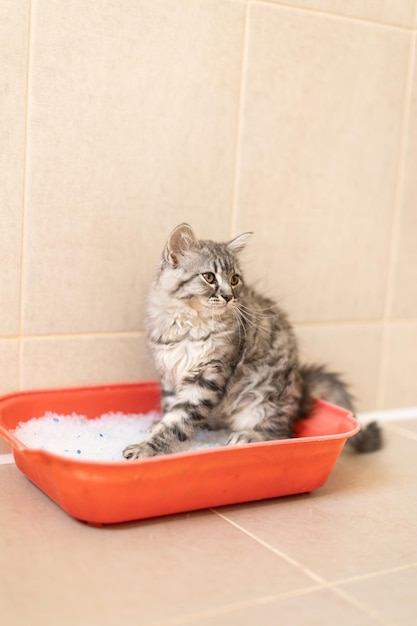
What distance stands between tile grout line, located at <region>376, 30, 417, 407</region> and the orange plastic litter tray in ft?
1.48

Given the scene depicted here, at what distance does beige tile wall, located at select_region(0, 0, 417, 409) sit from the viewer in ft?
4.85

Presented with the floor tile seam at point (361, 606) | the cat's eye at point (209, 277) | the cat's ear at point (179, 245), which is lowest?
the floor tile seam at point (361, 606)

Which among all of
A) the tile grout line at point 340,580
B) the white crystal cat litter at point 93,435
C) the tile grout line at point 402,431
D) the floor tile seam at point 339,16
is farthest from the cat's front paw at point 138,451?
the floor tile seam at point 339,16

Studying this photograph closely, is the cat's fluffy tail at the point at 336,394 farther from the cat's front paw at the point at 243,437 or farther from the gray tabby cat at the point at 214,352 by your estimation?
the cat's front paw at the point at 243,437

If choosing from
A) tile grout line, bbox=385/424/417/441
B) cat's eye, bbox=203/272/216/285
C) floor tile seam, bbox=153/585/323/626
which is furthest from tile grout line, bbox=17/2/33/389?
tile grout line, bbox=385/424/417/441

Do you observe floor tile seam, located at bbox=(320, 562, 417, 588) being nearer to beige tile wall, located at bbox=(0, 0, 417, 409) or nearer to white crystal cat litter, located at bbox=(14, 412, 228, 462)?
white crystal cat litter, located at bbox=(14, 412, 228, 462)

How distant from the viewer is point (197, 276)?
1526 mm

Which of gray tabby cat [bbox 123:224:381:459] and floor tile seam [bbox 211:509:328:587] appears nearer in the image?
floor tile seam [bbox 211:509:328:587]

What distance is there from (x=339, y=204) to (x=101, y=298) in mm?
650

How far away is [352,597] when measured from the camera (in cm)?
111

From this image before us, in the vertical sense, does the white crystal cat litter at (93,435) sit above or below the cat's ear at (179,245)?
below

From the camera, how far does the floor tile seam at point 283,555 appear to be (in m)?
1.15

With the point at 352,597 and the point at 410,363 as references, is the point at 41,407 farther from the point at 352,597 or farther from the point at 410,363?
the point at 410,363

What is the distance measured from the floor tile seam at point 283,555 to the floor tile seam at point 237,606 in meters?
0.02
